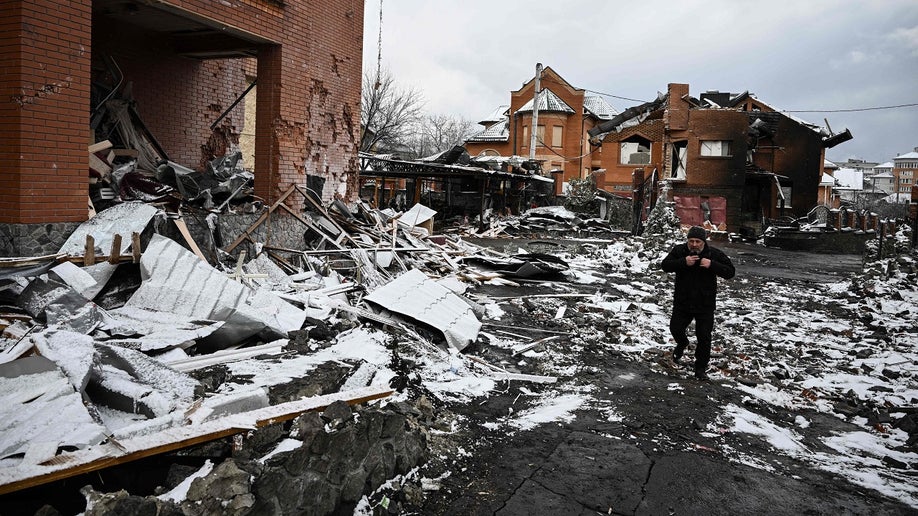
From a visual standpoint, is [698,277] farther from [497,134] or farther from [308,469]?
[497,134]

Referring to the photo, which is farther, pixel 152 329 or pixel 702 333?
pixel 702 333

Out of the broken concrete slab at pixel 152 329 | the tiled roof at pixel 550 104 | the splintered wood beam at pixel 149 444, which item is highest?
the tiled roof at pixel 550 104

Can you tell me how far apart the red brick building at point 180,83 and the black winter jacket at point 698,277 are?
23.1ft

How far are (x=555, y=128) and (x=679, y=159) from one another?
16.1 m

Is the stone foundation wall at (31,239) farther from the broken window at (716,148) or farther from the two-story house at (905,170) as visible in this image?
the two-story house at (905,170)

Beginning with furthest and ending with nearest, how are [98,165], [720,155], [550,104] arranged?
[550,104] → [720,155] → [98,165]

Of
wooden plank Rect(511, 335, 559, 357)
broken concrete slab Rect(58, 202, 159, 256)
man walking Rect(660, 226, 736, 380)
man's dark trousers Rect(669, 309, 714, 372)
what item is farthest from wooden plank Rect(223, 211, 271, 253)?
man's dark trousers Rect(669, 309, 714, 372)

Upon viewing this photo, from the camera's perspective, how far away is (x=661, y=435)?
5238mm

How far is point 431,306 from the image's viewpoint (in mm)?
7895

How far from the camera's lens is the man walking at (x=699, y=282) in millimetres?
6898

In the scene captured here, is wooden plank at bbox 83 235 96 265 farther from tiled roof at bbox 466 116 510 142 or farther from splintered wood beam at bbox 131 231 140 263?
tiled roof at bbox 466 116 510 142

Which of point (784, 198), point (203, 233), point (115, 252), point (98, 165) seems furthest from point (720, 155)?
point (115, 252)

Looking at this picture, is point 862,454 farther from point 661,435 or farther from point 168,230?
point 168,230

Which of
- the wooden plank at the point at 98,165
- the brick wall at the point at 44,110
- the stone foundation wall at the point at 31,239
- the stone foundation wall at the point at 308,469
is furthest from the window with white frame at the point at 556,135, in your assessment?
the stone foundation wall at the point at 308,469
